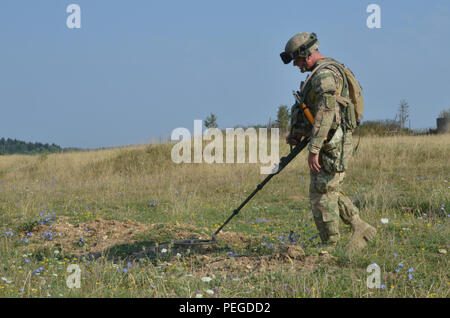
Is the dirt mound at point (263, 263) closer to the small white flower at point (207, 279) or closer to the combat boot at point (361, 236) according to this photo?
the small white flower at point (207, 279)

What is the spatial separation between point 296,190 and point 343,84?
5.94m

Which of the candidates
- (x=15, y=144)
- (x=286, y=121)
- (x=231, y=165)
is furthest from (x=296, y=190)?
(x=15, y=144)

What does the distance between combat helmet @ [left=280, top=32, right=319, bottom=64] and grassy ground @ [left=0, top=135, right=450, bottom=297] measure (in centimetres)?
234

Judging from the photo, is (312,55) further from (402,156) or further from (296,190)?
(402,156)

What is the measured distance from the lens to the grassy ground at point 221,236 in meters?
4.35

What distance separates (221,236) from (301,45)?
2.89 meters

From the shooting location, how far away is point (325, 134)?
506 centimetres

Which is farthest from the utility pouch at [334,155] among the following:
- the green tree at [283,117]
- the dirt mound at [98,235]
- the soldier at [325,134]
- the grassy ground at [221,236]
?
the green tree at [283,117]

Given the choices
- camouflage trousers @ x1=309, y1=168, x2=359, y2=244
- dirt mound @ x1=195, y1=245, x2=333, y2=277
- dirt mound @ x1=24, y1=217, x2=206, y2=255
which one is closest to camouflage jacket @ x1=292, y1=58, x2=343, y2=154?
camouflage trousers @ x1=309, y1=168, x2=359, y2=244

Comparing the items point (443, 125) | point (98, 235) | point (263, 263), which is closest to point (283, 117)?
point (443, 125)

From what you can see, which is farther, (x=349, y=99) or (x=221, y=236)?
(x=221, y=236)

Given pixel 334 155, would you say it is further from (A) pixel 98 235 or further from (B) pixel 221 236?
(A) pixel 98 235

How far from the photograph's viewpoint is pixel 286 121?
2645 centimetres
